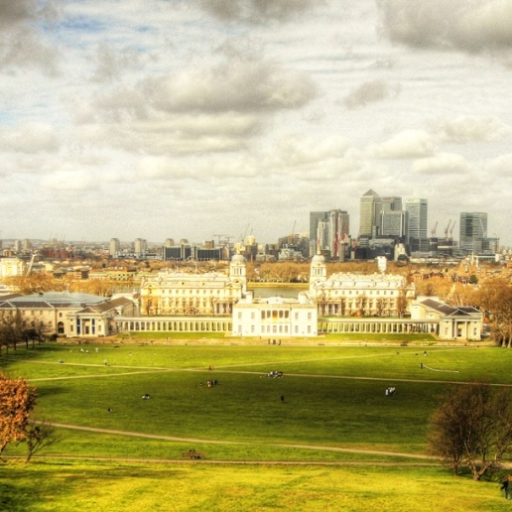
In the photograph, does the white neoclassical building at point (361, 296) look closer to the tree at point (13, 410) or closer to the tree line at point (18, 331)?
the tree line at point (18, 331)

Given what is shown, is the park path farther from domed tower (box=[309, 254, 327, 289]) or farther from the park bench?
domed tower (box=[309, 254, 327, 289])

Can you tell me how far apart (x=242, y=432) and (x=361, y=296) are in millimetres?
86293

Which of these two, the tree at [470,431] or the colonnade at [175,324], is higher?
the tree at [470,431]

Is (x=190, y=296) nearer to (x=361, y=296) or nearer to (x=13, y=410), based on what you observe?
(x=361, y=296)

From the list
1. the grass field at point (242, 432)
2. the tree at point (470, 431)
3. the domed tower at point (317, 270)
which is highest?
the domed tower at point (317, 270)

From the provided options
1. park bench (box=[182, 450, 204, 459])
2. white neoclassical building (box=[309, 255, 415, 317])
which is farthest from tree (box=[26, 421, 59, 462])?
white neoclassical building (box=[309, 255, 415, 317])

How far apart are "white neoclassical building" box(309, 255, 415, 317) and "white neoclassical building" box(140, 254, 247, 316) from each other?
1478 centimetres

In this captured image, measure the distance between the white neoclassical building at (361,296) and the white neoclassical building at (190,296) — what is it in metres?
14.8

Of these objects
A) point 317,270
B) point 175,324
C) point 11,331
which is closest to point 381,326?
point 175,324

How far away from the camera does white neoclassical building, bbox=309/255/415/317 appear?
123438mm

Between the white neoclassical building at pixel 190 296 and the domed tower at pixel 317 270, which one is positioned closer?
the white neoclassical building at pixel 190 296

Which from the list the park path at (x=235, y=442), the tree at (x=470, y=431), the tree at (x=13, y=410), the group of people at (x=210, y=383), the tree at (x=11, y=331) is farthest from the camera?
the tree at (x=11, y=331)

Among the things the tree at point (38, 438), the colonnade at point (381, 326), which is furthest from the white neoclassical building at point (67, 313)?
the tree at point (38, 438)

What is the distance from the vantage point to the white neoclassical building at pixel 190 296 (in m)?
121
